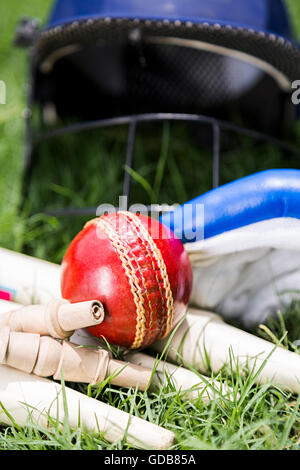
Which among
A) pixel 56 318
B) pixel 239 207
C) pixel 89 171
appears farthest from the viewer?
pixel 89 171

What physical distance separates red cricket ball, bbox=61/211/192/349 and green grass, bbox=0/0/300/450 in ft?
0.36

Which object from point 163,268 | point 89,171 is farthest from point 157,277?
point 89,171

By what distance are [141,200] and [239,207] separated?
0.61 metres

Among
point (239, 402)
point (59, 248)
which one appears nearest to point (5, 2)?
point (59, 248)

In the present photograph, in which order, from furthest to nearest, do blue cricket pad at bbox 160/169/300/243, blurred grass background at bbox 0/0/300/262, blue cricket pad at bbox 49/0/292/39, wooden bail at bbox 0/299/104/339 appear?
1. blurred grass background at bbox 0/0/300/262
2. blue cricket pad at bbox 49/0/292/39
3. blue cricket pad at bbox 160/169/300/243
4. wooden bail at bbox 0/299/104/339

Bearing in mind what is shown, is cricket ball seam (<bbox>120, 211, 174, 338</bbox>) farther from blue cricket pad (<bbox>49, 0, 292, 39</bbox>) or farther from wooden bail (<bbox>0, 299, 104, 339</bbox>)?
blue cricket pad (<bbox>49, 0, 292, 39</bbox>)

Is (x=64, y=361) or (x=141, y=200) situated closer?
(x=64, y=361)

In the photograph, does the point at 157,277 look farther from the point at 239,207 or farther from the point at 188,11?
the point at 188,11

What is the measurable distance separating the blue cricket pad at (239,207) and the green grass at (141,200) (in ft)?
0.75

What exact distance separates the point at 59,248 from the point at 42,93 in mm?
582

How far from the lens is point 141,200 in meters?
1.51

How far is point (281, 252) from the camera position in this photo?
105 centimetres

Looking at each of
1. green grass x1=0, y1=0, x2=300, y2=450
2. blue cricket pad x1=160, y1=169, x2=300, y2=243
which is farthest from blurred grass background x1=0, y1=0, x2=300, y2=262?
blue cricket pad x1=160, y1=169, x2=300, y2=243

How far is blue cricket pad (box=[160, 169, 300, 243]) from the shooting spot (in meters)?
0.91
